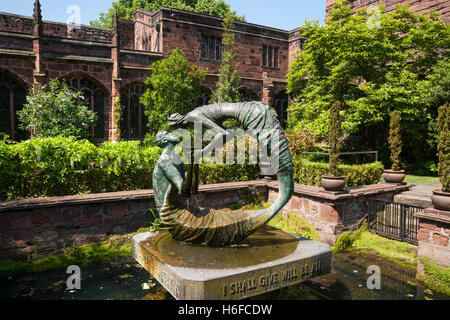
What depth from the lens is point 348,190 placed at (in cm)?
898

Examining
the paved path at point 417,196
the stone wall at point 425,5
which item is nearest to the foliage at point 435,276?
the paved path at point 417,196

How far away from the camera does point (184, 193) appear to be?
519 centimetres

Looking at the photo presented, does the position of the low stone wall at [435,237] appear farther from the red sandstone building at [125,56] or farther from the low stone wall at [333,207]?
the red sandstone building at [125,56]

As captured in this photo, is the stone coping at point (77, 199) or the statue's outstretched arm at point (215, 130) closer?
the statue's outstretched arm at point (215, 130)

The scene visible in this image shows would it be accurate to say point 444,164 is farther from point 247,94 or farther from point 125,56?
point 247,94

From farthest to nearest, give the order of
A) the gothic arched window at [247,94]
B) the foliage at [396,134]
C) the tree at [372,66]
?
the gothic arched window at [247,94] < the tree at [372,66] < the foliage at [396,134]

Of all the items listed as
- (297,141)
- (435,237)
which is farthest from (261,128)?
(297,141)

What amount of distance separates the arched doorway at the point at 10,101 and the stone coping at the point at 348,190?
1353 centimetres

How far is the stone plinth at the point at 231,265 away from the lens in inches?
152

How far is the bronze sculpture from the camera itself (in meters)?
4.83

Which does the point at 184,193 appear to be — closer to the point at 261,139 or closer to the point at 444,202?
the point at 261,139

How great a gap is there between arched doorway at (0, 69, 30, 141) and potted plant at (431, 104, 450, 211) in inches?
690

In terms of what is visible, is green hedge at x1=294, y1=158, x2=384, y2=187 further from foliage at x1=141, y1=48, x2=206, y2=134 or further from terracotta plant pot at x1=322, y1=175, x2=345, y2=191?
foliage at x1=141, y1=48, x2=206, y2=134

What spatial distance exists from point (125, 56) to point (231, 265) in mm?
17110
